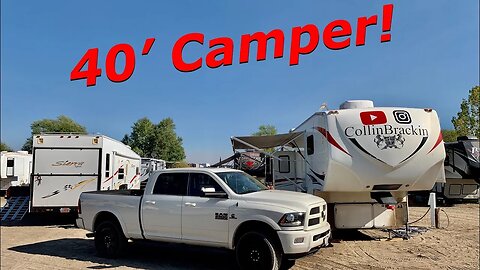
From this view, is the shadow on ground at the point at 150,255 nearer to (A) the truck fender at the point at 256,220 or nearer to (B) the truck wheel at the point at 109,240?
(B) the truck wheel at the point at 109,240

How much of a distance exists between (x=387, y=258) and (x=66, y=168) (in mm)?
10156

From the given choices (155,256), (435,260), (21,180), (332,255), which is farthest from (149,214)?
(21,180)

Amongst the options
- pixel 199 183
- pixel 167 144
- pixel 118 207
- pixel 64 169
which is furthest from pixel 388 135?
pixel 167 144

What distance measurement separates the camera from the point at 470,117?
29.5 meters

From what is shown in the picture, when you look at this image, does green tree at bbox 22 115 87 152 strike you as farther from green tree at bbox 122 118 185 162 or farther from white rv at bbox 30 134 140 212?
white rv at bbox 30 134 140 212

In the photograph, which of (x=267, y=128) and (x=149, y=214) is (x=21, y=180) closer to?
(x=149, y=214)

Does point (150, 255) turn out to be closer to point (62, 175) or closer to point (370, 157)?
point (370, 157)

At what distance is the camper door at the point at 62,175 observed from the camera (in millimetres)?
12523

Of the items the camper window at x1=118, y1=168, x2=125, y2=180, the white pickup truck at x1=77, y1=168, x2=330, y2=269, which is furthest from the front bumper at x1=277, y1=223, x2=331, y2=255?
the camper window at x1=118, y1=168, x2=125, y2=180

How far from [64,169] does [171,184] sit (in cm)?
682

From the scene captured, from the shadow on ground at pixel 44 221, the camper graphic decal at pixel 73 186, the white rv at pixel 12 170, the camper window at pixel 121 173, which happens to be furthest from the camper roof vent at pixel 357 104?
the white rv at pixel 12 170

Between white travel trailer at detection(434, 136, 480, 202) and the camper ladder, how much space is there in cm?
1819

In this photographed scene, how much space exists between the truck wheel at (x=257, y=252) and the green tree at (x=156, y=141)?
54.3 metres

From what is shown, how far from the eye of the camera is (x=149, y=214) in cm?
752
